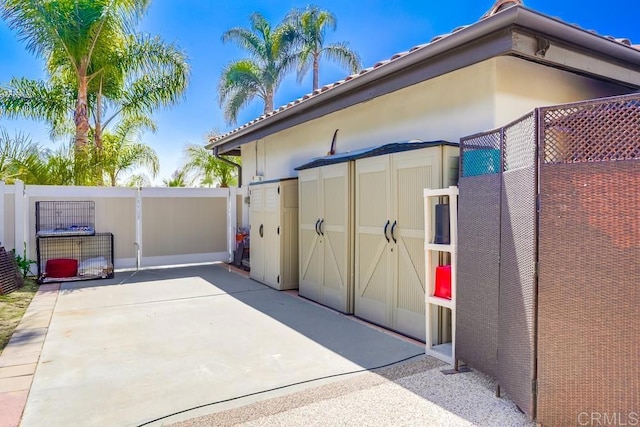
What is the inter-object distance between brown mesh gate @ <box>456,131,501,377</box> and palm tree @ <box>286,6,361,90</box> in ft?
56.1

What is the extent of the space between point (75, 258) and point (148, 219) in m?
1.80

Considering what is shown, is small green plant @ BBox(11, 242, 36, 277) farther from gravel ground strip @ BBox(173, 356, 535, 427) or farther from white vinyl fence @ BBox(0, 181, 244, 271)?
gravel ground strip @ BBox(173, 356, 535, 427)

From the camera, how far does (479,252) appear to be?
12.1 ft

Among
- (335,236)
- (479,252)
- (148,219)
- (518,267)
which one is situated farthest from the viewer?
(148,219)

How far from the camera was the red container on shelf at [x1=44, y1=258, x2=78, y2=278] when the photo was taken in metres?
8.58

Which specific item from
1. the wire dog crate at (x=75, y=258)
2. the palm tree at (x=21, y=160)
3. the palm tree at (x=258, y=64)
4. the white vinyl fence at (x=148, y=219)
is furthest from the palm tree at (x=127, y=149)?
the palm tree at (x=258, y=64)

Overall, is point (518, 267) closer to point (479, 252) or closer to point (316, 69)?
point (479, 252)

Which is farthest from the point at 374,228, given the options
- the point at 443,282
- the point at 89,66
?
the point at 89,66

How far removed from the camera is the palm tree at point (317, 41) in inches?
779

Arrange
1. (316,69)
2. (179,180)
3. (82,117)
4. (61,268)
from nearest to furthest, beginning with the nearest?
(61,268)
(82,117)
(179,180)
(316,69)

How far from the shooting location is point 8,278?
23.9 ft

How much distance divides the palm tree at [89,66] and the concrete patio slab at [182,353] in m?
7.71

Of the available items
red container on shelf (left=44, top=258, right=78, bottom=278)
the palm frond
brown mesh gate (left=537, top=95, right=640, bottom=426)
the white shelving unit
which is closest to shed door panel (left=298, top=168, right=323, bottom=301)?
the white shelving unit

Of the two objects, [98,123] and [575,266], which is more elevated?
[98,123]
